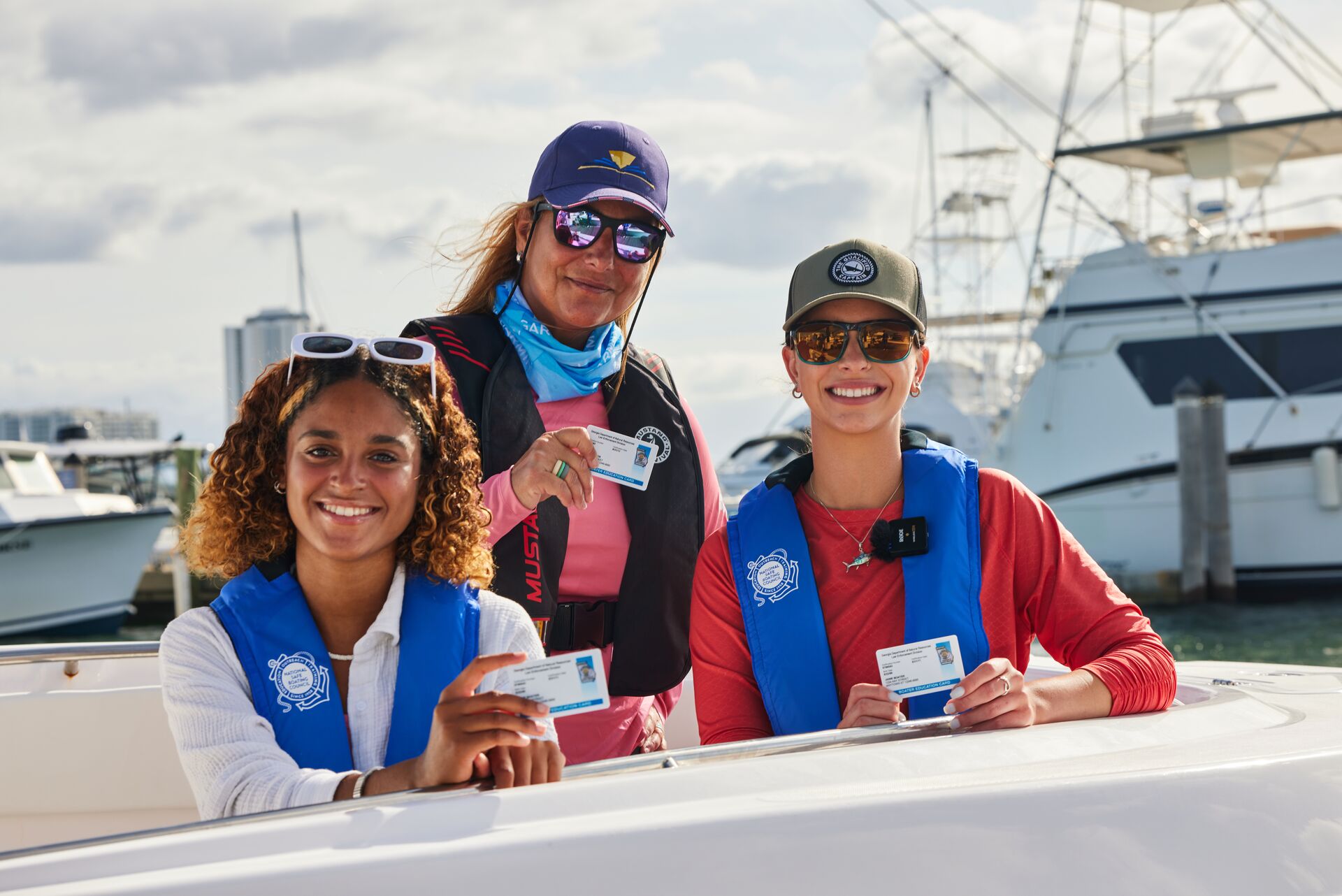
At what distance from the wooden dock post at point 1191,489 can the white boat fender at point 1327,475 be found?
152cm

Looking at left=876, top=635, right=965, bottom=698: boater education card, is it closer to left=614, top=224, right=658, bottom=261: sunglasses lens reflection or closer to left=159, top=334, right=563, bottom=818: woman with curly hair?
left=159, top=334, right=563, bottom=818: woman with curly hair

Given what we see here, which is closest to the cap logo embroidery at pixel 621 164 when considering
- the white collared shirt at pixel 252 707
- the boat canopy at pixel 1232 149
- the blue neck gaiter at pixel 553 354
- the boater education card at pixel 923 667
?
the blue neck gaiter at pixel 553 354

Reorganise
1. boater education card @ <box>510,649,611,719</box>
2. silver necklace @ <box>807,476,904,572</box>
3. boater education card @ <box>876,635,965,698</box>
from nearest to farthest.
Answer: boater education card @ <box>510,649,611,719</box>, boater education card @ <box>876,635,965,698</box>, silver necklace @ <box>807,476,904,572</box>

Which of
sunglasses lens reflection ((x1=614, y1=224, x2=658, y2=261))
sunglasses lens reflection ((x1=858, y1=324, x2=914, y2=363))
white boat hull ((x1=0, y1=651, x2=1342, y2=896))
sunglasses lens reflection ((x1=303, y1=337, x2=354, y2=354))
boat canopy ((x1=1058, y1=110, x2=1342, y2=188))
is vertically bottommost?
white boat hull ((x1=0, y1=651, x2=1342, y2=896))

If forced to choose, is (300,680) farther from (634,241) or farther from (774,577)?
(634,241)

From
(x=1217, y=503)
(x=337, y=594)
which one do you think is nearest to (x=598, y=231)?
(x=337, y=594)

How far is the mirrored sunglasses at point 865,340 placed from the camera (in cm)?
255

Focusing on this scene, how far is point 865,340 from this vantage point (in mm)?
2547

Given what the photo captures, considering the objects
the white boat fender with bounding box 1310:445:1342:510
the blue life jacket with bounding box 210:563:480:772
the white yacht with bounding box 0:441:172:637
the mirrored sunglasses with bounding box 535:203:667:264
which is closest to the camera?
the blue life jacket with bounding box 210:563:480:772

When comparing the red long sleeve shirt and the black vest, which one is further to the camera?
the black vest

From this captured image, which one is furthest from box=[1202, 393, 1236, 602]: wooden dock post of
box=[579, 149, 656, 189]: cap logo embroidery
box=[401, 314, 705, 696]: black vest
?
box=[579, 149, 656, 189]: cap logo embroidery

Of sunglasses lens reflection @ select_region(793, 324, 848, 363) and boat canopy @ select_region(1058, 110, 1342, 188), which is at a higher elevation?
boat canopy @ select_region(1058, 110, 1342, 188)

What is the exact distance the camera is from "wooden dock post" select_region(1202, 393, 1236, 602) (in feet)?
55.7

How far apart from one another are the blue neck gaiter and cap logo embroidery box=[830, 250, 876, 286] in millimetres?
660
